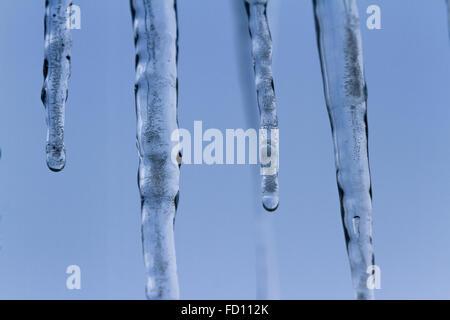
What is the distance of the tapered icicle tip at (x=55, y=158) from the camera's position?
1437 mm

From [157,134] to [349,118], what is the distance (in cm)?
54

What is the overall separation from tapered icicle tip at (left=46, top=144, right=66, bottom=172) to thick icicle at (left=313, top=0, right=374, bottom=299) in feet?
2.55

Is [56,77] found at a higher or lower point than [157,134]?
higher

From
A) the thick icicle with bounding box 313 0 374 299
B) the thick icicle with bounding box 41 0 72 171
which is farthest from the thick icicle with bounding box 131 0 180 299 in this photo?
the thick icicle with bounding box 313 0 374 299

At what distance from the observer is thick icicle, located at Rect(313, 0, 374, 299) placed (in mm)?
1427

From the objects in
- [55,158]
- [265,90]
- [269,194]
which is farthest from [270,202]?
[55,158]

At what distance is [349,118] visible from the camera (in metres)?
1.45

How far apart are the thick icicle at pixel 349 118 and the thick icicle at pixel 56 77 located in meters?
0.73

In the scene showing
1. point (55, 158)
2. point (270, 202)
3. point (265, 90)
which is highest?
point (265, 90)

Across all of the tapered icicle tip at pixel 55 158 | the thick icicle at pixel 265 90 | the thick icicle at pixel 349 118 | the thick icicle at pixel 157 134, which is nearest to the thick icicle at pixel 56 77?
the tapered icicle tip at pixel 55 158

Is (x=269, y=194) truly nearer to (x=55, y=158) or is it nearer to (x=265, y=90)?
(x=265, y=90)
